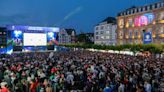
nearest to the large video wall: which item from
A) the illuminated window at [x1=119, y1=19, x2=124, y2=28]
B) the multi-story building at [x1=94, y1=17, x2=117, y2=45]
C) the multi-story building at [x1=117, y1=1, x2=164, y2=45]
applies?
the multi-story building at [x1=117, y1=1, x2=164, y2=45]

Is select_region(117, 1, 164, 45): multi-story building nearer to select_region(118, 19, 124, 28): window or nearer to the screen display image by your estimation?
select_region(118, 19, 124, 28): window

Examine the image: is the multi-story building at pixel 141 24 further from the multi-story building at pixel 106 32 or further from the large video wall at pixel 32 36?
the multi-story building at pixel 106 32

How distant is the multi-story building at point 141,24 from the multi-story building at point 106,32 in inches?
1250

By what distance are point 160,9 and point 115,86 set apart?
257 feet

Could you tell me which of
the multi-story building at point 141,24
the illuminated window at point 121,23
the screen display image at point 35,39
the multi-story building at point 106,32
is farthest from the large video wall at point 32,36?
the multi-story building at point 106,32

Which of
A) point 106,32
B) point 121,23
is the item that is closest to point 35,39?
point 121,23

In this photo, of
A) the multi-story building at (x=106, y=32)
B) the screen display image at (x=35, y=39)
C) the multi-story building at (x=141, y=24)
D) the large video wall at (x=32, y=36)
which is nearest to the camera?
the large video wall at (x=32, y=36)

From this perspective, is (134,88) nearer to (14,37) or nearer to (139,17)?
(14,37)

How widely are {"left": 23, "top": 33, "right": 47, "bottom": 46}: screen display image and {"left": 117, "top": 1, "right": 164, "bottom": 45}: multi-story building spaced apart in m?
27.5

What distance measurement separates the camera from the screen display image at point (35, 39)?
84625 millimetres

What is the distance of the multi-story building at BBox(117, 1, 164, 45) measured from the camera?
93000mm

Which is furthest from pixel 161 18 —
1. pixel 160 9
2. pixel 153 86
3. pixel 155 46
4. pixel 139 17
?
pixel 153 86

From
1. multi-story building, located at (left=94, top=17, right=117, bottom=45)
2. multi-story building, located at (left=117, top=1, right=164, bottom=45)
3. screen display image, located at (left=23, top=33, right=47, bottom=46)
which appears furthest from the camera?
multi-story building, located at (left=94, top=17, right=117, bottom=45)

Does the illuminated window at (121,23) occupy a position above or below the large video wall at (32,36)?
above
